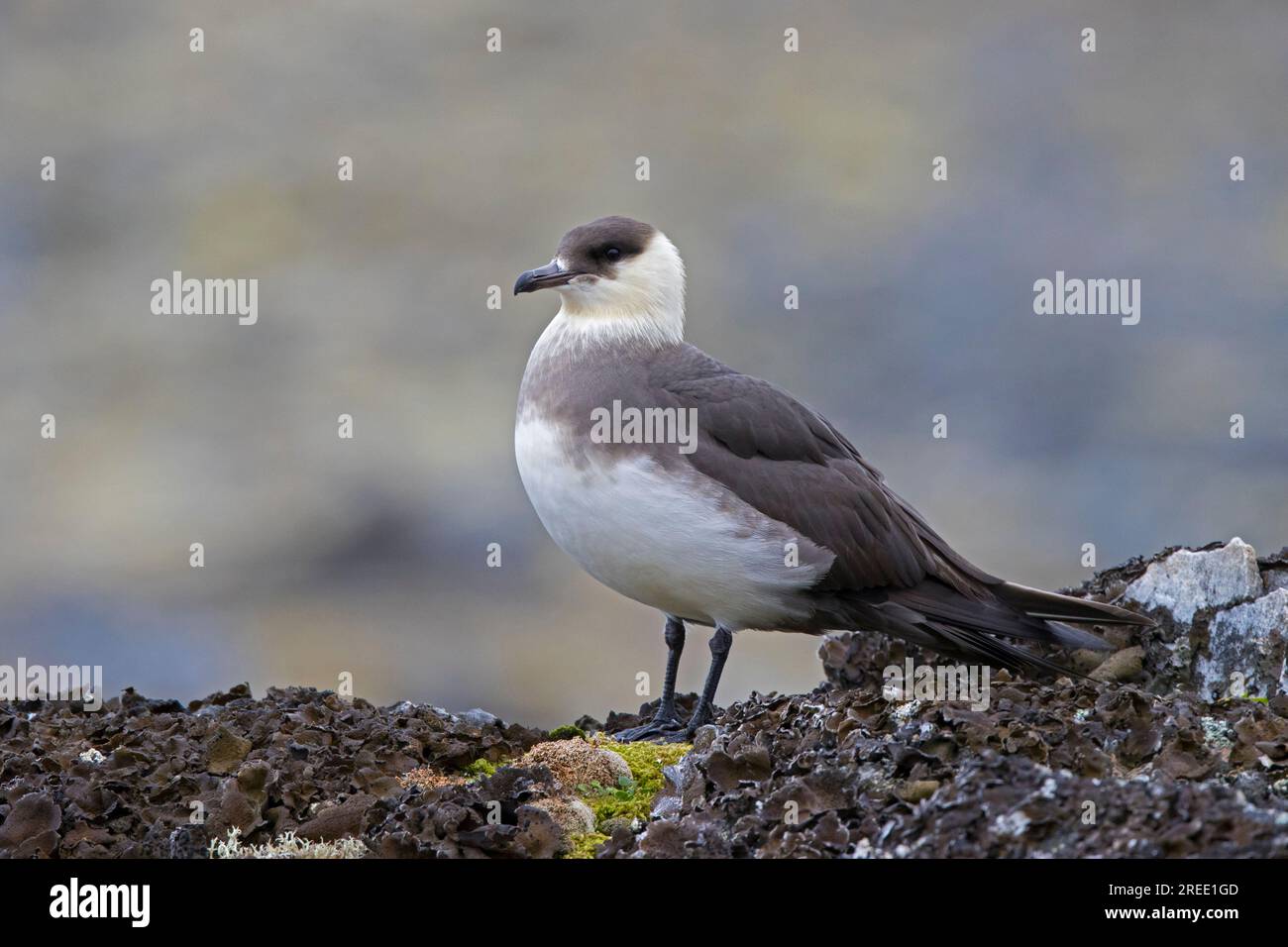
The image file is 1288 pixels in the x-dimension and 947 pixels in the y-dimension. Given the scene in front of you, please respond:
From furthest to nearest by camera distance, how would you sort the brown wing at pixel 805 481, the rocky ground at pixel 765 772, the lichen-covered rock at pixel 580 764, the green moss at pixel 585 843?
the brown wing at pixel 805 481 → the lichen-covered rock at pixel 580 764 → the green moss at pixel 585 843 → the rocky ground at pixel 765 772

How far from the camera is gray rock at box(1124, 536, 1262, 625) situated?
6.27 metres

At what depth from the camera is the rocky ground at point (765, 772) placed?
3.60 meters

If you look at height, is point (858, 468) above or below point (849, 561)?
above

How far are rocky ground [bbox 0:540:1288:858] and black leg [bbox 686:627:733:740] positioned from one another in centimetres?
58

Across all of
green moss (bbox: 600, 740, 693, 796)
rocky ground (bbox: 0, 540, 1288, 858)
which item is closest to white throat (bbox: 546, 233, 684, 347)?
rocky ground (bbox: 0, 540, 1288, 858)

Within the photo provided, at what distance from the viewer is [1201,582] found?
6.36 metres

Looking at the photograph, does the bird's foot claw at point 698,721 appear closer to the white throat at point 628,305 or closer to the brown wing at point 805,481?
the brown wing at point 805,481

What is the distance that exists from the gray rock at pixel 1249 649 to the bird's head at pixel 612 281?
10.4ft

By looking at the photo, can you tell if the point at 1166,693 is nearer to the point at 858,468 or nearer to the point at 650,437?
the point at 858,468

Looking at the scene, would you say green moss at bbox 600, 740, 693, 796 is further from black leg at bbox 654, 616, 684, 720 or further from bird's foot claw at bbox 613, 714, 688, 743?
black leg at bbox 654, 616, 684, 720

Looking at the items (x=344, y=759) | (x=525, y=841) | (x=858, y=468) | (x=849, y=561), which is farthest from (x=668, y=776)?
(x=858, y=468)

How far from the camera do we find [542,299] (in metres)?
18.1

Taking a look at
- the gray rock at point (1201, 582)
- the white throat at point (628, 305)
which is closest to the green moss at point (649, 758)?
the gray rock at point (1201, 582)
